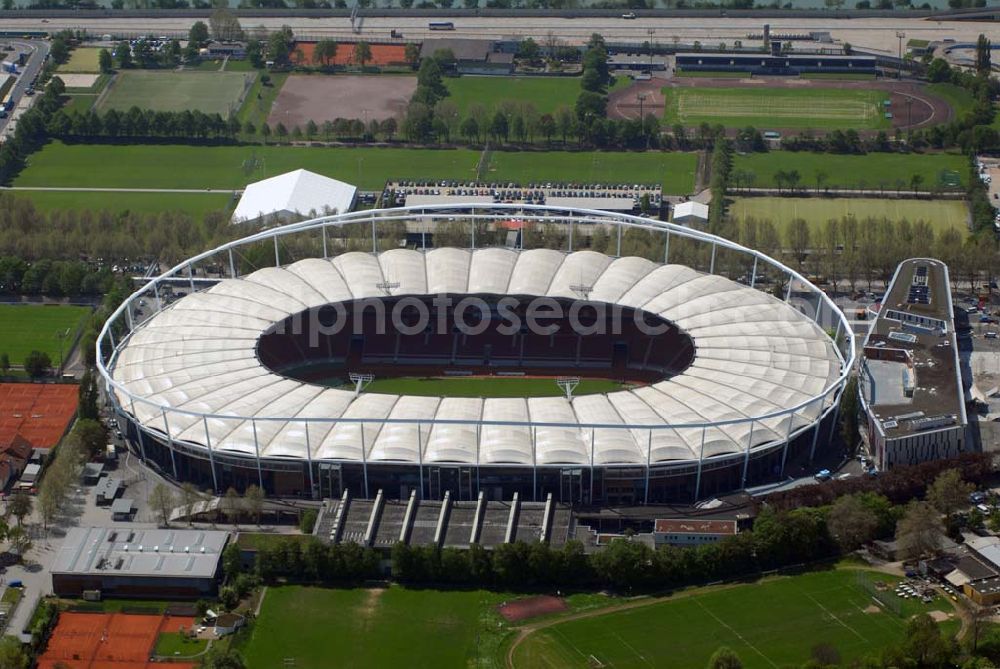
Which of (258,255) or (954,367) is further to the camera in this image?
(258,255)

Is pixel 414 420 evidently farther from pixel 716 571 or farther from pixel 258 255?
pixel 258 255

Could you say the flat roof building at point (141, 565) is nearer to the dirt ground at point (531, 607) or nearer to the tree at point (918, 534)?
the dirt ground at point (531, 607)

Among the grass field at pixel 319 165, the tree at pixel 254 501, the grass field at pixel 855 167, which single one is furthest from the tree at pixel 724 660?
the grass field at pixel 855 167

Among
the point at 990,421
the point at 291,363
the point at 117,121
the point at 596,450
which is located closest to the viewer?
the point at 596,450

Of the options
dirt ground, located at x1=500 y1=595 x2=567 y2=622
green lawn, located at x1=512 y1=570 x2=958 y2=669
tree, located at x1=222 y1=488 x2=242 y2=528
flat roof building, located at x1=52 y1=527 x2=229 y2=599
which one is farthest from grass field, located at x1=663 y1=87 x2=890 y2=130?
flat roof building, located at x1=52 y1=527 x2=229 y2=599

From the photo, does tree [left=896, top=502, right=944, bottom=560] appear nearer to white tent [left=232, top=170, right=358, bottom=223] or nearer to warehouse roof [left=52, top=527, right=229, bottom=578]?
warehouse roof [left=52, top=527, right=229, bottom=578]

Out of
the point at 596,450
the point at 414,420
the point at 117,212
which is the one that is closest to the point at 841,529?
the point at 596,450
